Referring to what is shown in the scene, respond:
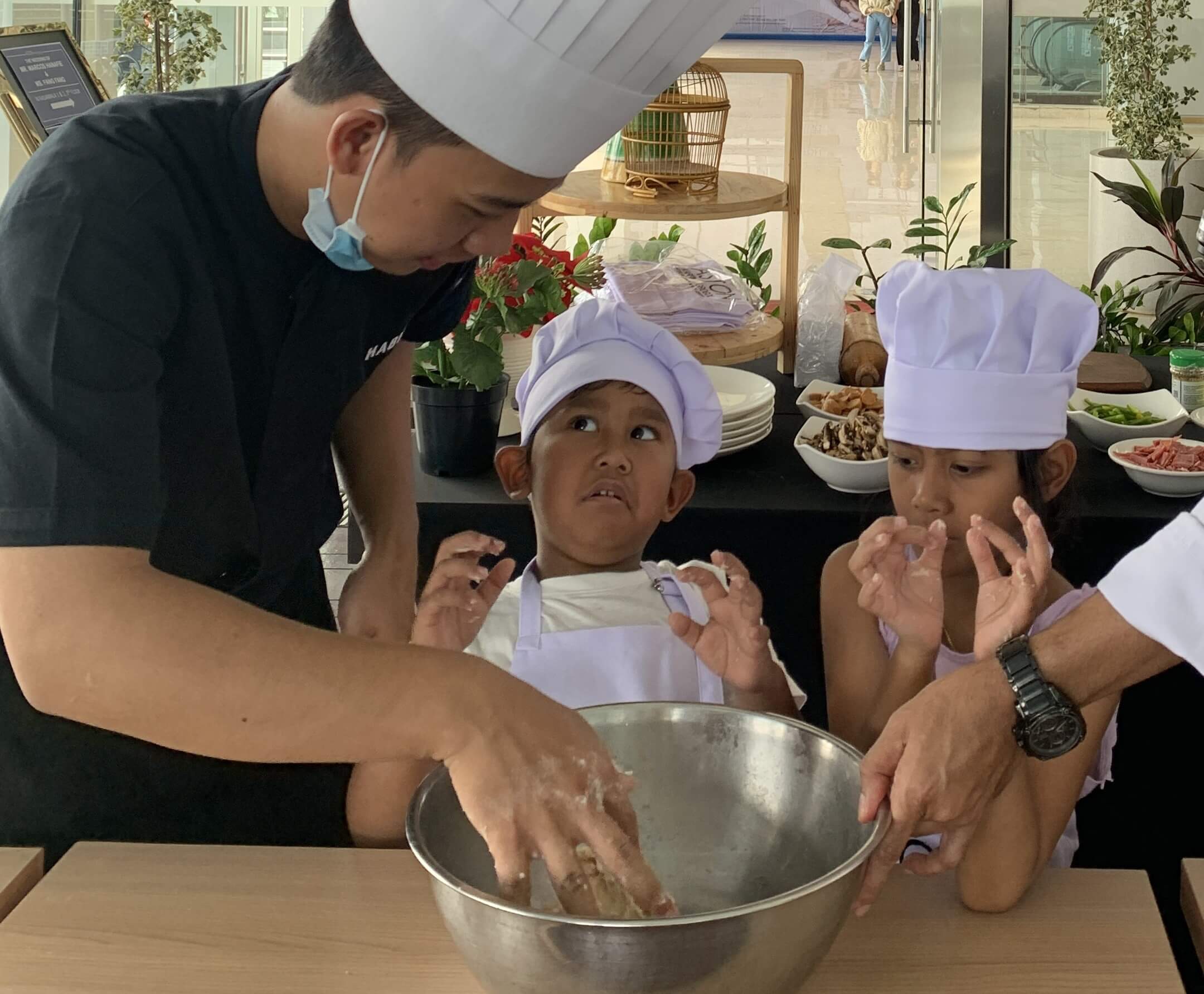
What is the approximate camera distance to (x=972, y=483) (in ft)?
5.32

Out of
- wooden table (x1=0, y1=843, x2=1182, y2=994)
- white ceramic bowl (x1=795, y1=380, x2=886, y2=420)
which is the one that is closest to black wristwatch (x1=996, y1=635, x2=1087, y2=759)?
wooden table (x1=0, y1=843, x2=1182, y2=994)

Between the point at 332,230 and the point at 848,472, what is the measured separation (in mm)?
1334

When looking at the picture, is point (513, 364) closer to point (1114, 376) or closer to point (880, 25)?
point (1114, 376)

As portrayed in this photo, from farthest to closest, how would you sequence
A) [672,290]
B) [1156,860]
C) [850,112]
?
1. [850,112]
2. [672,290]
3. [1156,860]

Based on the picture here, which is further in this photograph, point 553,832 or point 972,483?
point 972,483

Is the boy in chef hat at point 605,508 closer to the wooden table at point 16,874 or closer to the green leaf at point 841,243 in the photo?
the wooden table at point 16,874

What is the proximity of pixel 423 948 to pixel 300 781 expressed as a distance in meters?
0.51

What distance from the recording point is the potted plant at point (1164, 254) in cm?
393

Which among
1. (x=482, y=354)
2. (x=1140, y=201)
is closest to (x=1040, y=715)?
(x=482, y=354)

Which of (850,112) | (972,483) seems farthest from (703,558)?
(850,112)

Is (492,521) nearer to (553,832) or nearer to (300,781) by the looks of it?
(300,781)

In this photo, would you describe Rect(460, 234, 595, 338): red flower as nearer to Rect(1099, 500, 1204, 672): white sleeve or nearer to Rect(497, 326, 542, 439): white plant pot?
Rect(497, 326, 542, 439): white plant pot

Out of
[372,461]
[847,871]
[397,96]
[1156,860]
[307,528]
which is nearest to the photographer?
[847,871]

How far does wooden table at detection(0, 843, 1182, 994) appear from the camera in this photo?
3.32 ft
